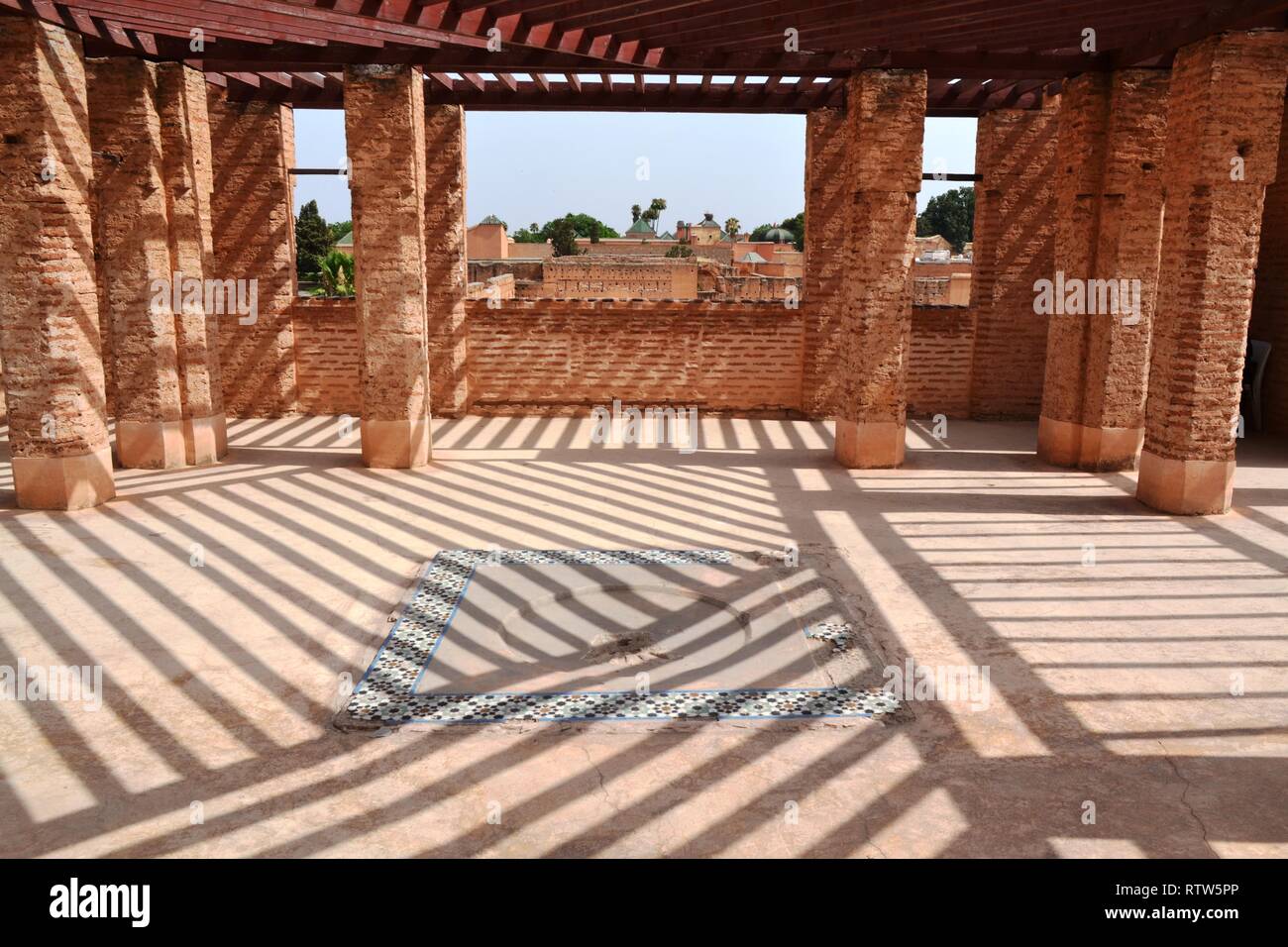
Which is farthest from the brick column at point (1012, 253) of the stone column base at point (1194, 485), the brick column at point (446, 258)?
the brick column at point (446, 258)

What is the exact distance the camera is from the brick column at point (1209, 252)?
870 centimetres

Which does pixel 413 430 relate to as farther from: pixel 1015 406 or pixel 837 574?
pixel 1015 406

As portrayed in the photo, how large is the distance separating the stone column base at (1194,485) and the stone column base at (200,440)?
10.5 m

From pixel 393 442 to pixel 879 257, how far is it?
5.97m

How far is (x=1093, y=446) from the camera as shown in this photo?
37.3 ft

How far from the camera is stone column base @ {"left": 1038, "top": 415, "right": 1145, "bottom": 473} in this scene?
11312 mm

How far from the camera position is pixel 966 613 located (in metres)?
6.91

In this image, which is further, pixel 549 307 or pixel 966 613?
pixel 549 307

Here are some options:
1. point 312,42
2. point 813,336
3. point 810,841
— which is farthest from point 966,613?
point 312,42

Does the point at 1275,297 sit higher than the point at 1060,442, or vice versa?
the point at 1275,297

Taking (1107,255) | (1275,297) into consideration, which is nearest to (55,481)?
(1107,255)

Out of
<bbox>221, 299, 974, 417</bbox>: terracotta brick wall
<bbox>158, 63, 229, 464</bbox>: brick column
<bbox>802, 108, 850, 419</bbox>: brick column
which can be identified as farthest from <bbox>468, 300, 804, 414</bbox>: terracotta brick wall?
<bbox>158, 63, 229, 464</bbox>: brick column

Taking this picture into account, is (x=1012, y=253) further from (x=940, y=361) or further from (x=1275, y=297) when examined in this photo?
(x=1275, y=297)

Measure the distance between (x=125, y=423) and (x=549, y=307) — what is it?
5979mm
